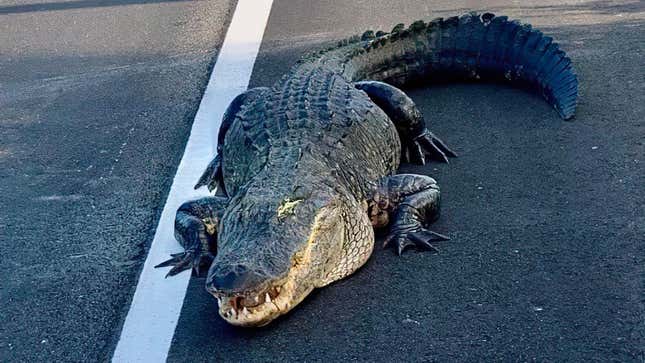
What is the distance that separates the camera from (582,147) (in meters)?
5.49

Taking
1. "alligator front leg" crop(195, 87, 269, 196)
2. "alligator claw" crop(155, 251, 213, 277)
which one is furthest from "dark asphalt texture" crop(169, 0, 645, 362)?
"alligator front leg" crop(195, 87, 269, 196)

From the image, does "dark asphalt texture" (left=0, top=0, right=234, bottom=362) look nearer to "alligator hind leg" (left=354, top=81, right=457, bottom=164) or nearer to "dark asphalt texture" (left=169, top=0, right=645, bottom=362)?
"dark asphalt texture" (left=169, top=0, right=645, bottom=362)

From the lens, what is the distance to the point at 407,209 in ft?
15.8

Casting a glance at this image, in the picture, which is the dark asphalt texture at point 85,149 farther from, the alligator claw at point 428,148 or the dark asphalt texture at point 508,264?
the alligator claw at point 428,148

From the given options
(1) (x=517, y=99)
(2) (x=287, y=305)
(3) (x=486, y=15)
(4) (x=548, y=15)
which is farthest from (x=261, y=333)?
(4) (x=548, y=15)

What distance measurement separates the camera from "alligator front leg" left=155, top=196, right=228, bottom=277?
15.4 ft

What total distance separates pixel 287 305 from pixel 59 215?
78.7 inches

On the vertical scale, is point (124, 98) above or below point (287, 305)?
below

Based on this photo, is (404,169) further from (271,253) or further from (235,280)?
(235,280)

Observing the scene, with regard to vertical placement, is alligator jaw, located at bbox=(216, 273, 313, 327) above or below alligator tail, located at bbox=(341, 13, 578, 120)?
above

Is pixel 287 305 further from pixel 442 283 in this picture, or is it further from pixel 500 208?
pixel 500 208

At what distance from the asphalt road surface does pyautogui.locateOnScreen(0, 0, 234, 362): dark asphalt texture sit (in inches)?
0.6

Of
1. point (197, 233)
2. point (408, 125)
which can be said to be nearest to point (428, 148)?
point (408, 125)

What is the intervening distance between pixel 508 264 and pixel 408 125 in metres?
1.61
